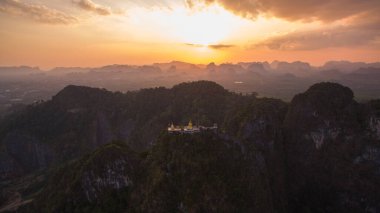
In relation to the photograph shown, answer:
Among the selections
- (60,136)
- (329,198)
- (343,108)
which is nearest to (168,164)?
(329,198)

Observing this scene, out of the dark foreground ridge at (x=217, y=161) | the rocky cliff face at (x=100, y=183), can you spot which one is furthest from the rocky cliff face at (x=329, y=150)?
the rocky cliff face at (x=100, y=183)

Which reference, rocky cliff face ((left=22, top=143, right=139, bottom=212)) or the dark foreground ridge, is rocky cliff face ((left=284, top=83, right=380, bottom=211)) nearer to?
the dark foreground ridge

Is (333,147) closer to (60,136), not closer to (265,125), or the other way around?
(265,125)

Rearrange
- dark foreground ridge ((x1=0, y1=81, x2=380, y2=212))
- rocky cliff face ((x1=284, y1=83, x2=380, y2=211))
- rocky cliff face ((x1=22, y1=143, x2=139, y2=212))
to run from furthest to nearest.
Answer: rocky cliff face ((x1=284, y1=83, x2=380, y2=211)) → rocky cliff face ((x1=22, y1=143, x2=139, y2=212)) → dark foreground ridge ((x1=0, y1=81, x2=380, y2=212))

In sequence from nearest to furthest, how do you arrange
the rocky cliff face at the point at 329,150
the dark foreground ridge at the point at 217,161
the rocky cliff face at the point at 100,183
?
1. the dark foreground ridge at the point at 217,161
2. the rocky cliff face at the point at 100,183
3. the rocky cliff face at the point at 329,150

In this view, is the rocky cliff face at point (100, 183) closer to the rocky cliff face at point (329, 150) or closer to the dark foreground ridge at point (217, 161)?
the dark foreground ridge at point (217, 161)

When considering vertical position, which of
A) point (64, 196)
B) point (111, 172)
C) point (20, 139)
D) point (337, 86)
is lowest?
point (20, 139)

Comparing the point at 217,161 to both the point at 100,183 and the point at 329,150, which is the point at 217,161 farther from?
the point at 329,150

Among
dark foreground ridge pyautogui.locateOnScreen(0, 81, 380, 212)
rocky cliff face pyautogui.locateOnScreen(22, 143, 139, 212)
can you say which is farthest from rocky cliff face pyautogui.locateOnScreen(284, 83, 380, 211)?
rocky cliff face pyautogui.locateOnScreen(22, 143, 139, 212)

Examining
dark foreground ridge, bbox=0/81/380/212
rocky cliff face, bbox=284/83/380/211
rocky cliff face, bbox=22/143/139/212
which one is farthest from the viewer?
rocky cliff face, bbox=284/83/380/211
